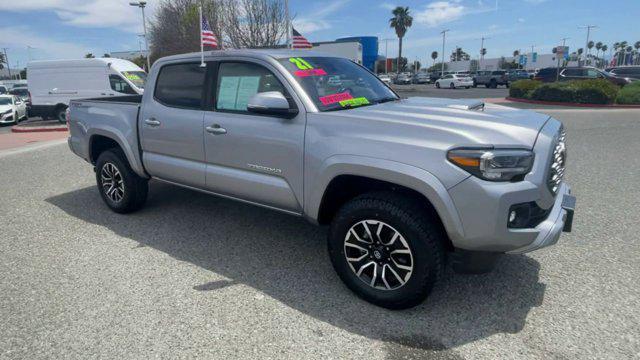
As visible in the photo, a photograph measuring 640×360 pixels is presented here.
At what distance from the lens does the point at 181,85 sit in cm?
421

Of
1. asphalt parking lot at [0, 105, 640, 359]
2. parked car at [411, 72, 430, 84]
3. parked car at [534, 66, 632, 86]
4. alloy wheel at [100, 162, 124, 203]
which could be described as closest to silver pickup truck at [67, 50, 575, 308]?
asphalt parking lot at [0, 105, 640, 359]

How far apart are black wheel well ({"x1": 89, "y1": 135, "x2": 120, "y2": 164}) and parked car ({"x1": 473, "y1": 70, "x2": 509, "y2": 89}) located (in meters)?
40.5

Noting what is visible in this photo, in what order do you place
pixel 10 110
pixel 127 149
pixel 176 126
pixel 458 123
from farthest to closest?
1. pixel 10 110
2. pixel 127 149
3. pixel 176 126
4. pixel 458 123

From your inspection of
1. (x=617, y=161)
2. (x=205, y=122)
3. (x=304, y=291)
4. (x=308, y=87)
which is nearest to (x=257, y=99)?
(x=308, y=87)

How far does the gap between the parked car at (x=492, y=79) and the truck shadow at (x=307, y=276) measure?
131ft

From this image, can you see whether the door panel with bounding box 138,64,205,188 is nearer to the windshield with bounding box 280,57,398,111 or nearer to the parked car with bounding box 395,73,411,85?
the windshield with bounding box 280,57,398,111

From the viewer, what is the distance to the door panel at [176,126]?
398cm

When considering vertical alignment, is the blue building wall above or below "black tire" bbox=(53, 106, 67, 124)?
above

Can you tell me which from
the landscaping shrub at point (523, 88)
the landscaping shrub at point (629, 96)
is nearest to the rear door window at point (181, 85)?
the landscaping shrub at point (629, 96)

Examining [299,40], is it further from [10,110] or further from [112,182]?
[10,110]

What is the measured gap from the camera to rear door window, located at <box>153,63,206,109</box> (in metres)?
4.04

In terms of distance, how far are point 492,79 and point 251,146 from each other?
135 ft

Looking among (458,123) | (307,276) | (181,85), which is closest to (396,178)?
(458,123)

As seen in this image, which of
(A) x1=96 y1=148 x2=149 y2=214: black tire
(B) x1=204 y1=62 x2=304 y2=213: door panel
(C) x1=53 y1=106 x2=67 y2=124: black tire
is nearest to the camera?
(B) x1=204 y1=62 x2=304 y2=213: door panel
